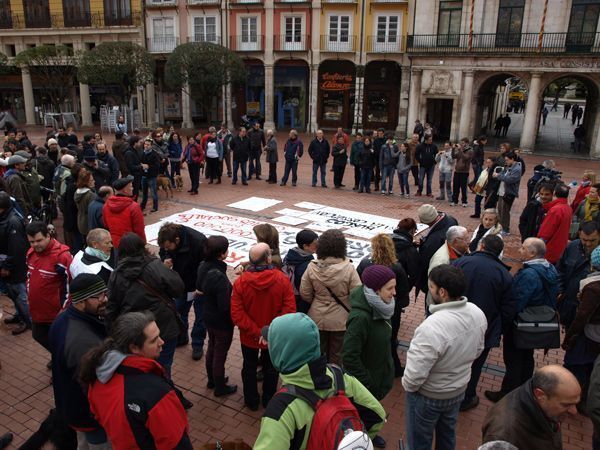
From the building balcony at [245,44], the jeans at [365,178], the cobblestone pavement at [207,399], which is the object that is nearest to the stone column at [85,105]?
the building balcony at [245,44]

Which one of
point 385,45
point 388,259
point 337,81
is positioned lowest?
point 388,259

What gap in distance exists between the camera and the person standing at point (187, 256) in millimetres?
5598

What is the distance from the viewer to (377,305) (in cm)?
390

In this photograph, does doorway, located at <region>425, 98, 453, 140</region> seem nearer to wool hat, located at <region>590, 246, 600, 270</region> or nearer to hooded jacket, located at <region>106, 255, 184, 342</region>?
wool hat, located at <region>590, 246, 600, 270</region>

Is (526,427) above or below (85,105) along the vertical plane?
below

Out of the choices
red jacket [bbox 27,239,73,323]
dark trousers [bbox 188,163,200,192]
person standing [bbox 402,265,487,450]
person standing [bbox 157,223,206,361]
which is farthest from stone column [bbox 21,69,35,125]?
person standing [bbox 402,265,487,450]

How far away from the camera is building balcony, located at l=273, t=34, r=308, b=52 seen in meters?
32.8

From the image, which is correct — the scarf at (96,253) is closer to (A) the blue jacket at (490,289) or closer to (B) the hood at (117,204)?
(B) the hood at (117,204)

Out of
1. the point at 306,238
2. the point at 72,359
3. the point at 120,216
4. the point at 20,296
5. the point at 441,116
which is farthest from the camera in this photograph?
the point at 441,116

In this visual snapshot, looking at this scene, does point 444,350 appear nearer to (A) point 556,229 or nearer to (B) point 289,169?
(A) point 556,229

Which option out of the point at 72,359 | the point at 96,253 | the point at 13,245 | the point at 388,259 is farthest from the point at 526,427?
the point at 13,245

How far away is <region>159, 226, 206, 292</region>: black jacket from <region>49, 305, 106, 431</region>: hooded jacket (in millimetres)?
2150

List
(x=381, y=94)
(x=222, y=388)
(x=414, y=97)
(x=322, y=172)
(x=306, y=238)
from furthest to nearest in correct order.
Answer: (x=381, y=94) → (x=414, y=97) → (x=322, y=172) → (x=222, y=388) → (x=306, y=238)

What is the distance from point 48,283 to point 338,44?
98.9 ft
